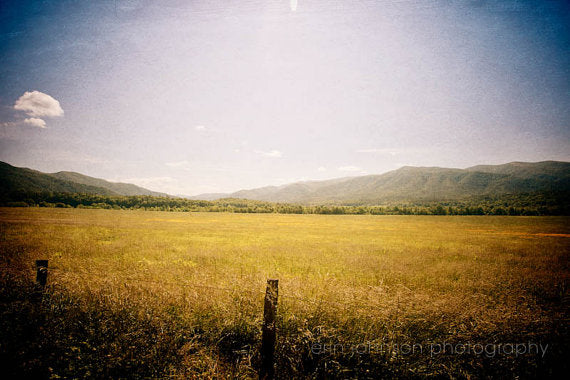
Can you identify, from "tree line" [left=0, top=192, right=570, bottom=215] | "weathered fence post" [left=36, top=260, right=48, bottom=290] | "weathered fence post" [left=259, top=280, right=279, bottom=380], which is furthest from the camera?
"tree line" [left=0, top=192, right=570, bottom=215]

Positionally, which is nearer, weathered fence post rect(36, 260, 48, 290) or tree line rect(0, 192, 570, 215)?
weathered fence post rect(36, 260, 48, 290)

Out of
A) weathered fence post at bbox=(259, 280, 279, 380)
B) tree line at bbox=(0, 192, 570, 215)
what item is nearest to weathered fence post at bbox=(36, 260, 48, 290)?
weathered fence post at bbox=(259, 280, 279, 380)

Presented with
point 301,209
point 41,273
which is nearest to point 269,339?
point 41,273

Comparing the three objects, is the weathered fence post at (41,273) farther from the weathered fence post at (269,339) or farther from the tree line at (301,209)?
the tree line at (301,209)

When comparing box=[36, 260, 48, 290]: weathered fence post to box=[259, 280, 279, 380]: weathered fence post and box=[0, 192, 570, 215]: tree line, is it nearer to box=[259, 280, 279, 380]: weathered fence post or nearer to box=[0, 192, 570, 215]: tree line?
box=[259, 280, 279, 380]: weathered fence post

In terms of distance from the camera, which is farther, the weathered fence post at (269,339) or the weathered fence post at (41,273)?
the weathered fence post at (41,273)

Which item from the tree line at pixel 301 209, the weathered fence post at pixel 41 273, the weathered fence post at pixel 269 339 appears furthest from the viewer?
the tree line at pixel 301 209

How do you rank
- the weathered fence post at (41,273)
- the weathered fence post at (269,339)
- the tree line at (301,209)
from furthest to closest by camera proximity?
the tree line at (301,209)
the weathered fence post at (41,273)
the weathered fence post at (269,339)

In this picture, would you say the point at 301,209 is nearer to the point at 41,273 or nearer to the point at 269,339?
the point at 41,273

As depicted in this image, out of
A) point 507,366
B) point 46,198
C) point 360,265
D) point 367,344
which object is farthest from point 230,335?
point 46,198

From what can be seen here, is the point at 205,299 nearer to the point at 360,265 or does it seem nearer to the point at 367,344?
the point at 367,344

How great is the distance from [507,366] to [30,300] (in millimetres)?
10879

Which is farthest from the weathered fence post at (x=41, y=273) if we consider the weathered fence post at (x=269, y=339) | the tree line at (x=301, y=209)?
the tree line at (x=301, y=209)

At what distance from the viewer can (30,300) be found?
5.17m
